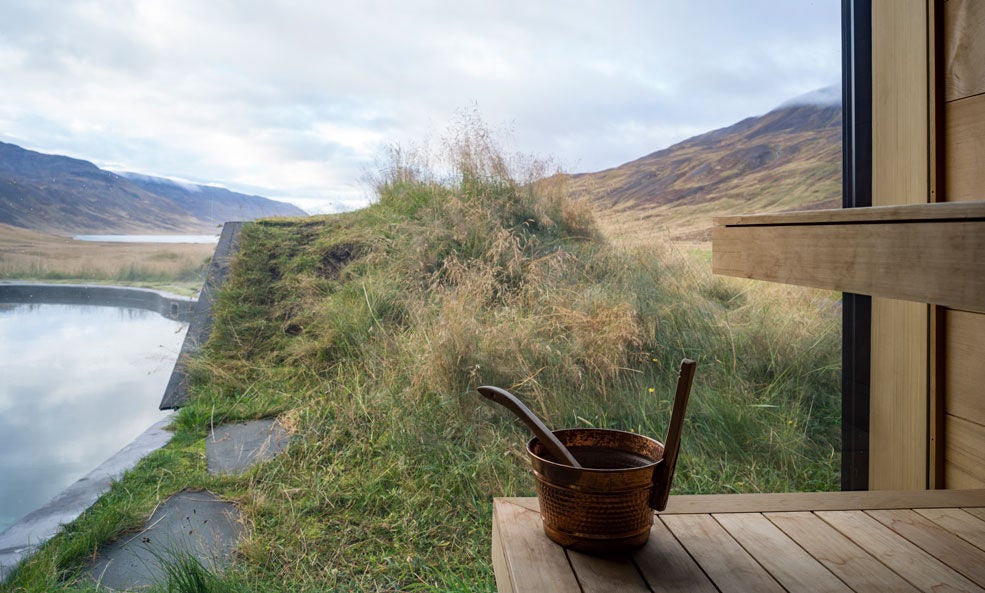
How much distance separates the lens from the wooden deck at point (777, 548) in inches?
30.7

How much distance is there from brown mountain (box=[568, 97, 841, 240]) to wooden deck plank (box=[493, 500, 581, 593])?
1393mm

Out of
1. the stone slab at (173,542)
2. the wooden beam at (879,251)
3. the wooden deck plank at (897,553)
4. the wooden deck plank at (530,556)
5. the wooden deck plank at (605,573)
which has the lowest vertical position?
the stone slab at (173,542)

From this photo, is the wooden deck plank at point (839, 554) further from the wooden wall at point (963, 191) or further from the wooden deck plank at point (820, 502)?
the wooden wall at point (963, 191)

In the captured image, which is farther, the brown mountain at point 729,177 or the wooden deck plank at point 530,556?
the brown mountain at point 729,177

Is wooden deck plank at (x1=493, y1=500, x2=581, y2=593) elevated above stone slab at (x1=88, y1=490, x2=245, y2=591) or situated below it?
above

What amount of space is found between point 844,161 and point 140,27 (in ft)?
6.73

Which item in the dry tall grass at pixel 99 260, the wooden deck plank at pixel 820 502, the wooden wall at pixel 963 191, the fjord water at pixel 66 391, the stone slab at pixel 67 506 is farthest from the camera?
the dry tall grass at pixel 99 260

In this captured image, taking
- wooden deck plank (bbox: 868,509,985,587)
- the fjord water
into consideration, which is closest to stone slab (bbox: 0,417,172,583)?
the fjord water

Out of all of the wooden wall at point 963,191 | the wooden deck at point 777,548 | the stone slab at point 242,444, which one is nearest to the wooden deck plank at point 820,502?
the wooden deck at point 777,548

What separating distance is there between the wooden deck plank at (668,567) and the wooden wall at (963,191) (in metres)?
0.79

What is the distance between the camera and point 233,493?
5.59 ft

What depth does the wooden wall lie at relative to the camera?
123 cm

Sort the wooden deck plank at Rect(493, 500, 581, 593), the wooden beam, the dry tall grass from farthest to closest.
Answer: the dry tall grass, the wooden deck plank at Rect(493, 500, 581, 593), the wooden beam

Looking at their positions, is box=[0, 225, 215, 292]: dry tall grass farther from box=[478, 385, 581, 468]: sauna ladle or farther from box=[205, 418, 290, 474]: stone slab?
box=[478, 385, 581, 468]: sauna ladle
